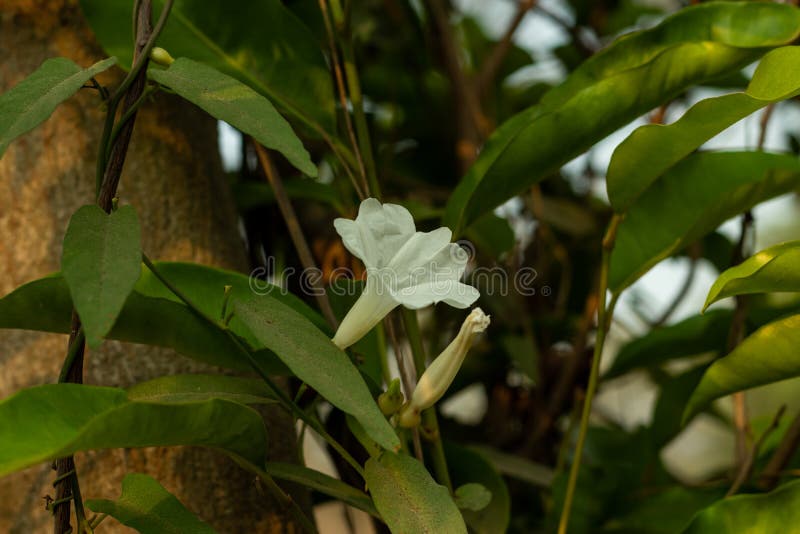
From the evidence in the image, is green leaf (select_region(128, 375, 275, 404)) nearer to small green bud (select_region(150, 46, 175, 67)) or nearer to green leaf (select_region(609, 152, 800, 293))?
small green bud (select_region(150, 46, 175, 67))

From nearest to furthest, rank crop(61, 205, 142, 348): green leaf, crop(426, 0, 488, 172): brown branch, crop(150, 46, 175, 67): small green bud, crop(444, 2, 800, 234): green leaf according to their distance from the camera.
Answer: crop(61, 205, 142, 348): green leaf
crop(150, 46, 175, 67): small green bud
crop(444, 2, 800, 234): green leaf
crop(426, 0, 488, 172): brown branch

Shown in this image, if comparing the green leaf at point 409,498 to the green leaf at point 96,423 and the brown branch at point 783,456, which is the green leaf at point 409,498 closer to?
the green leaf at point 96,423

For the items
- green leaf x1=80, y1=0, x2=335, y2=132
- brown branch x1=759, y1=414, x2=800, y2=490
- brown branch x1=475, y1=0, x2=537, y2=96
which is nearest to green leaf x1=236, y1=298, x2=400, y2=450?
green leaf x1=80, y1=0, x2=335, y2=132

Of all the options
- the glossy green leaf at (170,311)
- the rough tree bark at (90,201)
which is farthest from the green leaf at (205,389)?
the rough tree bark at (90,201)

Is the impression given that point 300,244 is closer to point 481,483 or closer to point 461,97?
point 481,483

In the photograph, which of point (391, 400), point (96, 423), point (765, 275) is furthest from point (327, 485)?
point (765, 275)

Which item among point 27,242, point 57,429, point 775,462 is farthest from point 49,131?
point 775,462

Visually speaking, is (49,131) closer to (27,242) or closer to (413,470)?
(27,242)

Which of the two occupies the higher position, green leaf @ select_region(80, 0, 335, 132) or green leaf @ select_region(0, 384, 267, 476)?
green leaf @ select_region(80, 0, 335, 132)
